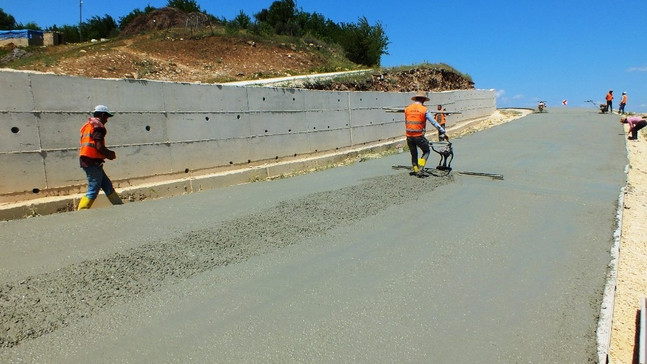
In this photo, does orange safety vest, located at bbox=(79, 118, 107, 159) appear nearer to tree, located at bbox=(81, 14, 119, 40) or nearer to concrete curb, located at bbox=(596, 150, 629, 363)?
concrete curb, located at bbox=(596, 150, 629, 363)

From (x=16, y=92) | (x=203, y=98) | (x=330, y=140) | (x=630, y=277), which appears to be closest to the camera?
(x=630, y=277)

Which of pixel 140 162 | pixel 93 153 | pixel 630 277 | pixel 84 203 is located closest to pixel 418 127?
pixel 630 277

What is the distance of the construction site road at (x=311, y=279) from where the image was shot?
3.10m

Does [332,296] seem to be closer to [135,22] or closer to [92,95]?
Result: [92,95]

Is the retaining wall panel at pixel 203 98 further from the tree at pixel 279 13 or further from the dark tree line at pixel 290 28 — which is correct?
the tree at pixel 279 13

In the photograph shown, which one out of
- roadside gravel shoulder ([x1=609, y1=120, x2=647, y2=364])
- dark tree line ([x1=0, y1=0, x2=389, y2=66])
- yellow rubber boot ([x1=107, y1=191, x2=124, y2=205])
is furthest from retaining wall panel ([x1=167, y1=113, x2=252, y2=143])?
dark tree line ([x1=0, y1=0, x2=389, y2=66])

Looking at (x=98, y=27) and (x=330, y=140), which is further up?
(x=98, y=27)

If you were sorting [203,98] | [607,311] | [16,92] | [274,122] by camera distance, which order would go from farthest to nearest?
[274,122] → [203,98] → [16,92] → [607,311]

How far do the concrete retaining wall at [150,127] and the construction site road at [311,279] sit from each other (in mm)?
914

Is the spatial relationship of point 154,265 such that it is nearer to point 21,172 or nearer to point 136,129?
point 21,172

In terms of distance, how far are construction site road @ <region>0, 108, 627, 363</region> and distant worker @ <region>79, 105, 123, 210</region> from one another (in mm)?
Answer: 317

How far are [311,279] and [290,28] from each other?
3848 centimetres

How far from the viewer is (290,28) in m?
39.6

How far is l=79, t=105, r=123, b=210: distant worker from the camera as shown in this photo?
6117 millimetres
